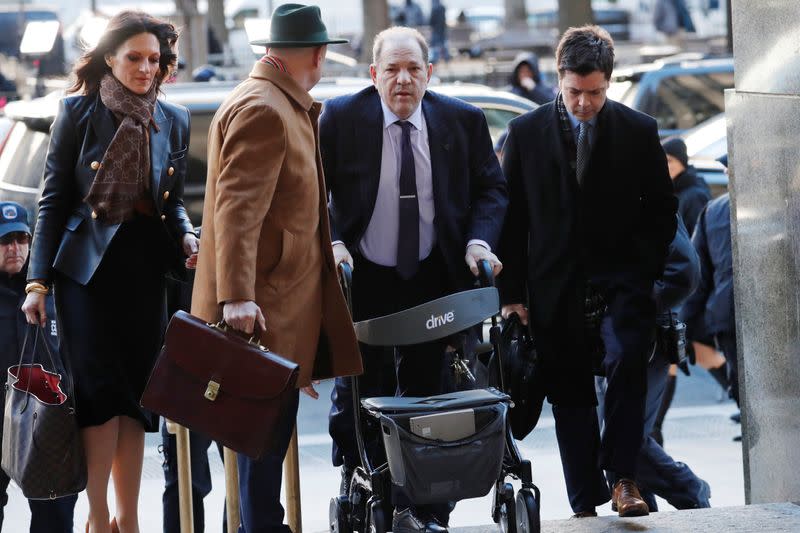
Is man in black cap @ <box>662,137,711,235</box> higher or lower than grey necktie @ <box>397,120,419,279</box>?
lower

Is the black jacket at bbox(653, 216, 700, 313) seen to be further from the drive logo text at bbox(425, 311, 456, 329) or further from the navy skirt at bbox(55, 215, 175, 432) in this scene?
the navy skirt at bbox(55, 215, 175, 432)

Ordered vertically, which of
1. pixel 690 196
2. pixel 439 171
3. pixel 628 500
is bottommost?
pixel 628 500

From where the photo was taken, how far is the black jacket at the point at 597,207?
5.58m

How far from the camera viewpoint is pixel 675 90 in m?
14.9

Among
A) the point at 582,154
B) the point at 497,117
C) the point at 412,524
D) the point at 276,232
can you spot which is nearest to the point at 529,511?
the point at 412,524

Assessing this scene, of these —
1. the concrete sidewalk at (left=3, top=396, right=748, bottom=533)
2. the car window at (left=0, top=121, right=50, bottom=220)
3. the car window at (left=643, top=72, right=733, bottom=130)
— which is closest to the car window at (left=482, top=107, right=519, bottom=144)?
the concrete sidewalk at (left=3, top=396, right=748, bottom=533)

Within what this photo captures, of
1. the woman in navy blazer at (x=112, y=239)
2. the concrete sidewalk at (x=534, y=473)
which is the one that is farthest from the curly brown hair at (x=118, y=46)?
the concrete sidewalk at (x=534, y=473)

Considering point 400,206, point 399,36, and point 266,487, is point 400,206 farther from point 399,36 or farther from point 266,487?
point 266,487

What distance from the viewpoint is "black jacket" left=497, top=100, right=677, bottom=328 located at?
18.3 ft

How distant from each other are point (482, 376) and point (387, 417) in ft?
4.05

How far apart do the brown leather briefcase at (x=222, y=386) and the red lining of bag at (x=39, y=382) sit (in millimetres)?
795

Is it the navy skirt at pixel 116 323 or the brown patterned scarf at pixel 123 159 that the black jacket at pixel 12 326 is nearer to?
the navy skirt at pixel 116 323

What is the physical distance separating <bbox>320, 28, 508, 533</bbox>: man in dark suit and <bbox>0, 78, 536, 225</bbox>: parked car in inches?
175

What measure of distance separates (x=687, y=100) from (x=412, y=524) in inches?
422
